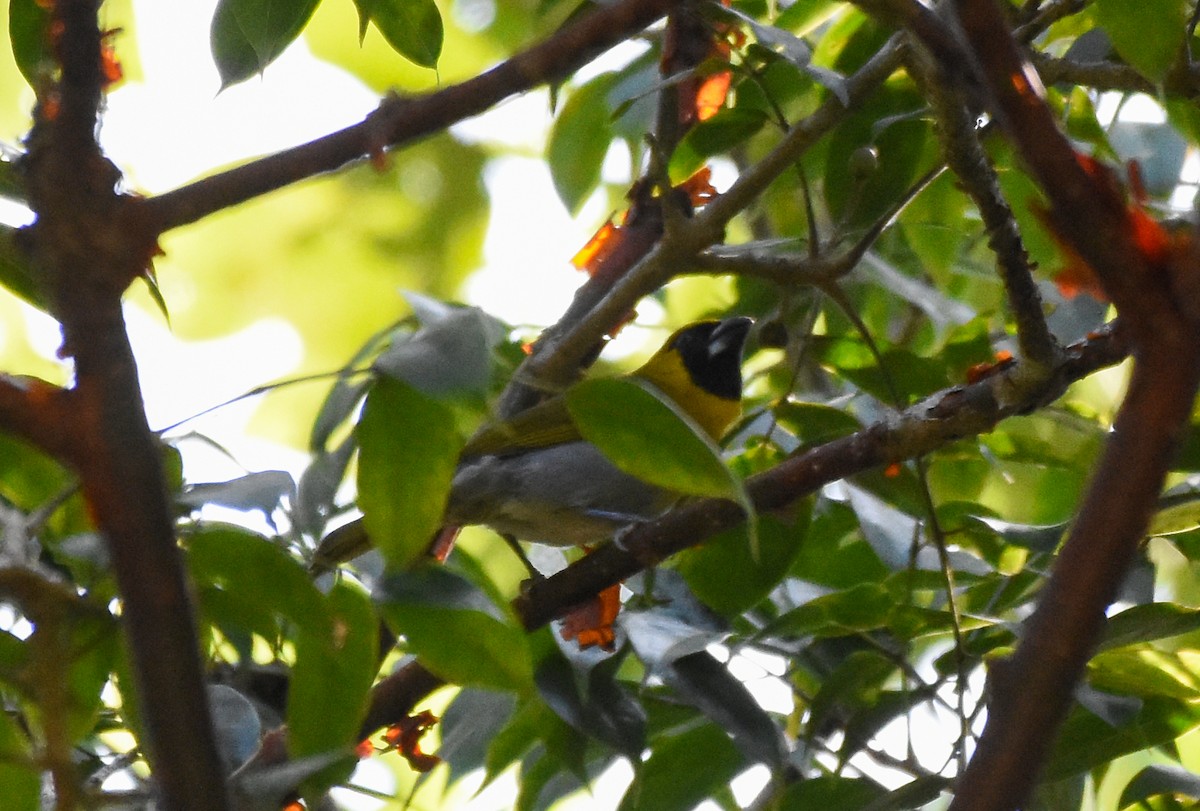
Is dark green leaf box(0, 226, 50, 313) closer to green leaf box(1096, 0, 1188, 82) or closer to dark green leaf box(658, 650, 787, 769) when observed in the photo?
dark green leaf box(658, 650, 787, 769)

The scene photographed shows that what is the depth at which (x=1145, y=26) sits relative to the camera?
4.57ft

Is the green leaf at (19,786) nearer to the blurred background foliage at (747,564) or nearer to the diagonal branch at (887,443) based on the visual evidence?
the blurred background foliage at (747,564)

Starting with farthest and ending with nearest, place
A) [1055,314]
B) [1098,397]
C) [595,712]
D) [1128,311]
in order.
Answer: [1098,397]
[1055,314]
[595,712]
[1128,311]

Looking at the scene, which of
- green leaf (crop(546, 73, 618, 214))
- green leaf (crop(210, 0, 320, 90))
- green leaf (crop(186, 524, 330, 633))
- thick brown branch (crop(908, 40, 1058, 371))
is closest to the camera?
green leaf (crop(186, 524, 330, 633))

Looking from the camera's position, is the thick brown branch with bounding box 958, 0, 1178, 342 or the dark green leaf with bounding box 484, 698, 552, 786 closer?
the thick brown branch with bounding box 958, 0, 1178, 342

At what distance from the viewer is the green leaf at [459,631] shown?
1.32 meters

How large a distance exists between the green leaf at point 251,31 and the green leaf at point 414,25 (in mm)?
186

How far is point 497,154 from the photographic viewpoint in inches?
194

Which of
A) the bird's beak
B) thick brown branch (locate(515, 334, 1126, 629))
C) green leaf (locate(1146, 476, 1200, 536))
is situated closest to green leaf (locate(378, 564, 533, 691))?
thick brown branch (locate(515, 334, 1126, 629))

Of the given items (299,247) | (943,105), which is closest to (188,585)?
(943,105)

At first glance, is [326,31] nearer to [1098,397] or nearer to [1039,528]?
[1098,397]

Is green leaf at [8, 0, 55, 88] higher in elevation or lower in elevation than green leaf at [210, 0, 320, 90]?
higher

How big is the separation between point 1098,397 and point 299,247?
2.66 meters

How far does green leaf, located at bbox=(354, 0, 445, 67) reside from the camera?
1867 mm
